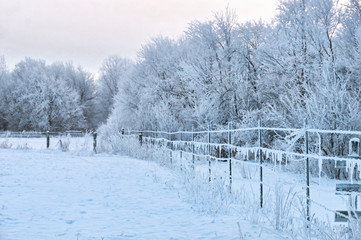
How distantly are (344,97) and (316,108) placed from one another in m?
0.92

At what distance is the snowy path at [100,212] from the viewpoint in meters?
4.59

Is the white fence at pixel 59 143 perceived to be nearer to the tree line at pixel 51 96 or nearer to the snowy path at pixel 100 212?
the snowy path at pixel 100 212

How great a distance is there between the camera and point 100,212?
5805 millimetres

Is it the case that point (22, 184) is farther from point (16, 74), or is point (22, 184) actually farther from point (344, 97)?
point (16, 74)

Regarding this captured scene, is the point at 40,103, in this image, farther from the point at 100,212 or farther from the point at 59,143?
the point at 100,212

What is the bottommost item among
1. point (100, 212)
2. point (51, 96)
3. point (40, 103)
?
point (100, 212)

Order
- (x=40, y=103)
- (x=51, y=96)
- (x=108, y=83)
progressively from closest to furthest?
(x=40, y=103), (x=51, y=96), (x=108, y=83)

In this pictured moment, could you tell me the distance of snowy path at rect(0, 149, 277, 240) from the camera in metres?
4.59

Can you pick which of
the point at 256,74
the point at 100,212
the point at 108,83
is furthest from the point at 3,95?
the point at 100,212

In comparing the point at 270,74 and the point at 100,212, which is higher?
the point at 270,74

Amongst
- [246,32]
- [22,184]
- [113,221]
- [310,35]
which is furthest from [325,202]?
[246,32]

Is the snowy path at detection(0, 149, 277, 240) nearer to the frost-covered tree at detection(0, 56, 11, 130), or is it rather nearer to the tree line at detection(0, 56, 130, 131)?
the tree line at detection(0, 56, 130, 131)

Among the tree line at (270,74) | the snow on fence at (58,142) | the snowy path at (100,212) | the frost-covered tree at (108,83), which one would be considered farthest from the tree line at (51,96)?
the snowy path at (100,212)

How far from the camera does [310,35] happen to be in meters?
14.4
